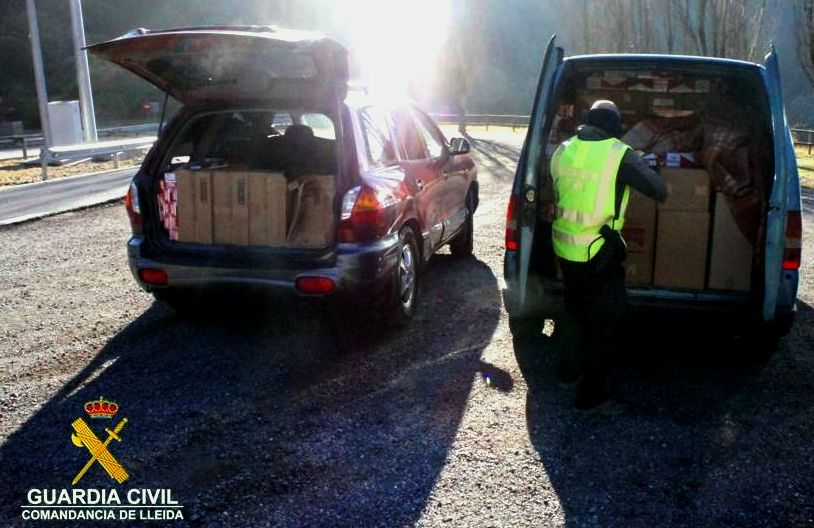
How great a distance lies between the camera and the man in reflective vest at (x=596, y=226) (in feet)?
12.7

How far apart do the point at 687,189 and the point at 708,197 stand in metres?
0.14

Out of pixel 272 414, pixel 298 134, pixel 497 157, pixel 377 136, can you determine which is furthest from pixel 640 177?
pixel 497 157

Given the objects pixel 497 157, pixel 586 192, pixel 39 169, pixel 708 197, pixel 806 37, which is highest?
pixel 806 37

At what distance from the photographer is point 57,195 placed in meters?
13.0

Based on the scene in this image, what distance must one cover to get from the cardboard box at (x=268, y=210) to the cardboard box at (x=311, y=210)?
81 mm

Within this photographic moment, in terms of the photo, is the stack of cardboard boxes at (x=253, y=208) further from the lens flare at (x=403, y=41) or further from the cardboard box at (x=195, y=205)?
the lens flare at (x=403, y=41)

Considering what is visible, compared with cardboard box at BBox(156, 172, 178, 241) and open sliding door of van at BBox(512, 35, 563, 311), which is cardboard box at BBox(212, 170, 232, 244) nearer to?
cardboard box at BBox(156, 172, 178, 241)

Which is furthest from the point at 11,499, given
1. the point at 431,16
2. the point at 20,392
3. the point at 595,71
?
the point at 431,16

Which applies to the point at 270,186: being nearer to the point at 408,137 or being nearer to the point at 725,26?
the point at 408,137

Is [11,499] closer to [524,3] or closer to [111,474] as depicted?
[111,474]

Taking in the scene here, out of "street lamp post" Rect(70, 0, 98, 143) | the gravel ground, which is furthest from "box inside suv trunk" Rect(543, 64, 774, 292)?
"street lamp post" Rect(70, 0, 98, 143)

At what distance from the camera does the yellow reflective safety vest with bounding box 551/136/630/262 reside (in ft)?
12.7

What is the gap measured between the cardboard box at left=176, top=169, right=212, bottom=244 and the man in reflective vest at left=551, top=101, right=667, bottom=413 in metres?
2.34

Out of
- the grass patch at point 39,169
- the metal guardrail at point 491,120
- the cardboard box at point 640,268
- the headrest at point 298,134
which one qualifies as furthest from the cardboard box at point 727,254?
the metal guardrail at point 491,120
